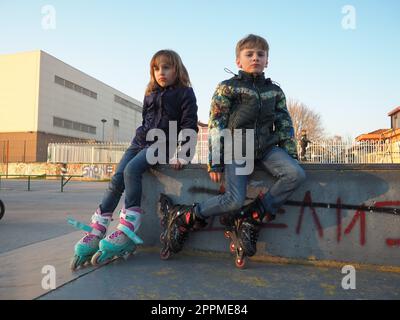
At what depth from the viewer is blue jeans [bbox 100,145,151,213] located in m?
2.63

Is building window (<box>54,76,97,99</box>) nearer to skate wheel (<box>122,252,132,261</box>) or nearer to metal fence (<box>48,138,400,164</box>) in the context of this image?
metal fence (<box>48,138,400,164</box>)

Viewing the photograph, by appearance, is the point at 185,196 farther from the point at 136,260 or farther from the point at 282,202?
the point at 282,202

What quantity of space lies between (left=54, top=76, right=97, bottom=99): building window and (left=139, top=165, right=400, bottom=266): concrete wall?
37322 mm

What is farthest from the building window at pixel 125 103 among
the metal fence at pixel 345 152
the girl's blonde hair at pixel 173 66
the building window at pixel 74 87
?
the girl's blonde hair at pixel 173 66

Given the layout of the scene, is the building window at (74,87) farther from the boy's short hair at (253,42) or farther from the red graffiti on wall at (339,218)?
the red graffiti on wall at (339,218)

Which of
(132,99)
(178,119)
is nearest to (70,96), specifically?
(132,99)

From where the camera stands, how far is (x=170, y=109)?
110 inches

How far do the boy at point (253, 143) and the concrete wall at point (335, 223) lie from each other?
23 cm

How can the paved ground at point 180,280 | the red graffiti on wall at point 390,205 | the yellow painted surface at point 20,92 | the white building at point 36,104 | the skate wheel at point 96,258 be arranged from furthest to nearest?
the yellow painted surface at point 20,92 < the white building at point 36,104 < the skate wheel at point 96,258 < the red graffiti on wall at point 390,205 < the paved ground at point 180,280

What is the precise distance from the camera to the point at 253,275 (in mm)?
2254

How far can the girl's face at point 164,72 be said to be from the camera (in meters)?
2.81

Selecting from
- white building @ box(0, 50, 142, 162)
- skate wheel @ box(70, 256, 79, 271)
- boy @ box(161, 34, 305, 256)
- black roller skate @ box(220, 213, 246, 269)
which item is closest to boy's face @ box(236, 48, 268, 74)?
boy @ box(161, 34, 305, 256)
